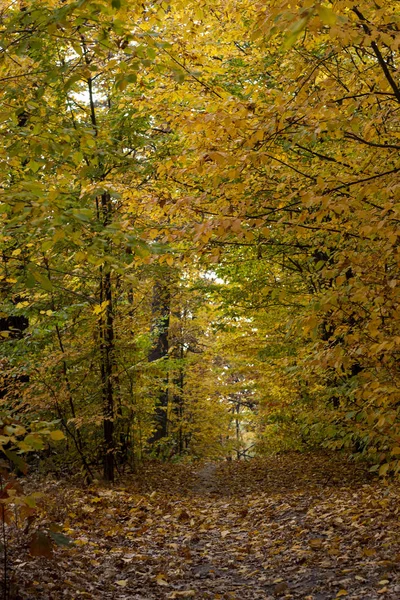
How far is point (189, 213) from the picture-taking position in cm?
589

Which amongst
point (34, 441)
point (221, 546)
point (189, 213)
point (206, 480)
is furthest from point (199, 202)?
point (206, 480)

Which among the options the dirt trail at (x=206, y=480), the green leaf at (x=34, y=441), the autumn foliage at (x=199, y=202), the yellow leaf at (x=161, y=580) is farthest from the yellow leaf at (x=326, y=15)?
the dirt trail at (x=206, y=480)

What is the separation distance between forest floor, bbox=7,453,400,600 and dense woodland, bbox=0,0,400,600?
0.22 meters

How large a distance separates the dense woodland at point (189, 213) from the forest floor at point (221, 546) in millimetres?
218

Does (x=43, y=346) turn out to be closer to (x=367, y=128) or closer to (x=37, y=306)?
(x=37, y=306)

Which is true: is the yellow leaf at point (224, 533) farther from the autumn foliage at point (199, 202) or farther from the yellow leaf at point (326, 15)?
the yellow leaf at point (326, 15)

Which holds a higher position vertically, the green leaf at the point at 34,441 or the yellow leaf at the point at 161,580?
the green leaf at the point at 34,441

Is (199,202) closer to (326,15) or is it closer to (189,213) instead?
(189,213)

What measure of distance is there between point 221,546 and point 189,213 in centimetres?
396

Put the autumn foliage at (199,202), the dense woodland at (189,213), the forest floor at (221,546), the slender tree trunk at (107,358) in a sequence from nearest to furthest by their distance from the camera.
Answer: the dense woodland at (189,213)
the autumn foliage at (199,202)
the forest floor at (221,546)
the slender tree trunk at (107,358)

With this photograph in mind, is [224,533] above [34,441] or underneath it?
underneath

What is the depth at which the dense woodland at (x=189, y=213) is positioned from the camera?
4.37 m

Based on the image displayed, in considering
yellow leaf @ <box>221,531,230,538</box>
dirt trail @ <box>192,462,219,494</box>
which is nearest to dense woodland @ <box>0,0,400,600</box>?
dirt trail @ <box>192,462,219,494</box>

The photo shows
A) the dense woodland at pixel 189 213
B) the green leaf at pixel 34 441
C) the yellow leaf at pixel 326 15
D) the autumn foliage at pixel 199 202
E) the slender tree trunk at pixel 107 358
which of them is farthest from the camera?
the slender tree trunk at pixel 107 358
